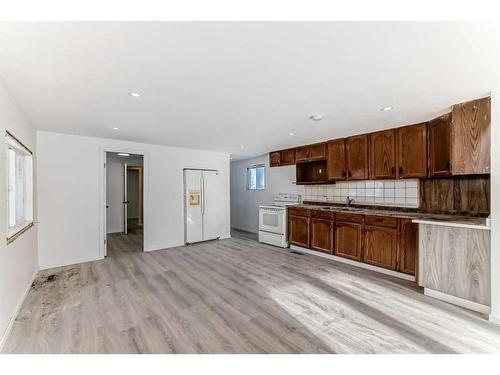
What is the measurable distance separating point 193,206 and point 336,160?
330cm

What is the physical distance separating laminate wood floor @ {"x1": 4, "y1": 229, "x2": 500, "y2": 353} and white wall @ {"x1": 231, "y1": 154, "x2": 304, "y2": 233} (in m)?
2.51

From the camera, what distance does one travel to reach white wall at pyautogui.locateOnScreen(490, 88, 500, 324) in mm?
2246

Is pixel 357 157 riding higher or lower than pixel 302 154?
lower

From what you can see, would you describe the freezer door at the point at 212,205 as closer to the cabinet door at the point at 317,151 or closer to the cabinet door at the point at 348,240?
the cabinet door at the point at 317,151

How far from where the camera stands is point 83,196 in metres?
4.11

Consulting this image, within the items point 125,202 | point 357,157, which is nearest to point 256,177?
point 357,157

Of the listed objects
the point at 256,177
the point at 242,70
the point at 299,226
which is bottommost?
the point at 299,226

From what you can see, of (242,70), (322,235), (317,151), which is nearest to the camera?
(242,70)

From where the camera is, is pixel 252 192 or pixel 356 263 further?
pixel 252 192

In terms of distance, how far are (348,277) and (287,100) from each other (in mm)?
2628

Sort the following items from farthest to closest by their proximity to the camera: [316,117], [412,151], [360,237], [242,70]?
[360,237] < [412,151] < [316,117] < [242,70]

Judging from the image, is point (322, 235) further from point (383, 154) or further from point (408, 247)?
point (383, 154)
